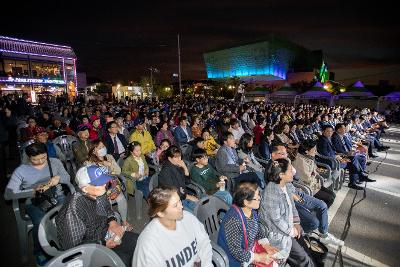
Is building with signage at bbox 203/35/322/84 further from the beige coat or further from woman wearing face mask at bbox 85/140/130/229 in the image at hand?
woman wearing face mask at bbox 85/140/130/229

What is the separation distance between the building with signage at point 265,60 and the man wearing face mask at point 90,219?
→ 6096cm

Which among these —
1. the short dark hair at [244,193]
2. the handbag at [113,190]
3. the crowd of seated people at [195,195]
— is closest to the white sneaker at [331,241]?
the crowd of seated people at [195,195]

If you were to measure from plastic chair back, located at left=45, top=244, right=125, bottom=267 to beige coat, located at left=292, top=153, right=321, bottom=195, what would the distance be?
13.3 ft

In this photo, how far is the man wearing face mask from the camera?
97.2 inches

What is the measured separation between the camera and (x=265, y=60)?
204ft

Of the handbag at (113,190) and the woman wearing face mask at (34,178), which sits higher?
the woman wearing face mask at (34,178)

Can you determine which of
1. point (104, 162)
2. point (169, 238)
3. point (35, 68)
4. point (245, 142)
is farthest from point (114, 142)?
point (35, 68)

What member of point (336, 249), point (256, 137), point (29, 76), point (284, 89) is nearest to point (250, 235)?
point (336, 249)

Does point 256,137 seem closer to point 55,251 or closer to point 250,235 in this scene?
point 250,235

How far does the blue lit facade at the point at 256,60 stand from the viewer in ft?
203

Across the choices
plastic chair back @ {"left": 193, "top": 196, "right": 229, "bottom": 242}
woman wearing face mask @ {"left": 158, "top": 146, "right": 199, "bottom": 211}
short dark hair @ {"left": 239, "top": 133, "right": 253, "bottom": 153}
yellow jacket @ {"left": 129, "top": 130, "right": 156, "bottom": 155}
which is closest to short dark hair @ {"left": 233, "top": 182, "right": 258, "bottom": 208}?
plastic chair back @ {"left": 193, "top": 196, "right": 229, "bottom": 242}

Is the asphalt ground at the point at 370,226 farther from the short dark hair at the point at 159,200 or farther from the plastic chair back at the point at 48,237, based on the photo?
the plastic chair back at the point at 48,237

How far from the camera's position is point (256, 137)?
Answer: 31.1 ft

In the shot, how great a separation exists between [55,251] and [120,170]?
8.23 feet
